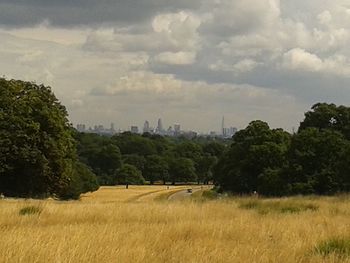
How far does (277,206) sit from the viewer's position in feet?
61.7

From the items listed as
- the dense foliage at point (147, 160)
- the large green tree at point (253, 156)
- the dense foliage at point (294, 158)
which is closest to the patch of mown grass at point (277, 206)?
the dense foliage at point (294, 158)

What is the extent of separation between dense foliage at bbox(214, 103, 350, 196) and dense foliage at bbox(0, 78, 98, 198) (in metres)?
20.2

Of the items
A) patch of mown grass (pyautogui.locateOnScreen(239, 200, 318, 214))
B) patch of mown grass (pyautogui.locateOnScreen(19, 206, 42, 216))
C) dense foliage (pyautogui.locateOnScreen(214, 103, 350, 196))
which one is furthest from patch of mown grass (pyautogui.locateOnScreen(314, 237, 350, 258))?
dense foliage (pyautogui.locateOnScreen(214, 103, 350, 196))

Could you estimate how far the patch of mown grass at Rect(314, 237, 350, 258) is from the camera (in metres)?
8.55

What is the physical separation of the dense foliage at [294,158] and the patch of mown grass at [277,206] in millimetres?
25451

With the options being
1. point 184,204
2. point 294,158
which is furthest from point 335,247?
point 294,158

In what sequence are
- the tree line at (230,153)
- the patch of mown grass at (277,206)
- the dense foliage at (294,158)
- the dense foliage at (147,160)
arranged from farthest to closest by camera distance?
1. the dense foliage at (147,160)
2. the dense foliage at (294,158)
3. the tree line at (230,153)
4. the patch of mown grass at (277,206)

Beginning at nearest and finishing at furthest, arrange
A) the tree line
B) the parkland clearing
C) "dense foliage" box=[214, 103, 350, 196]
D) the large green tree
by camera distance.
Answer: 1. the parkland clearing
2. the tree line
3. "dense foliage" box=[214, 103, 350, 196]
4. the large green tree

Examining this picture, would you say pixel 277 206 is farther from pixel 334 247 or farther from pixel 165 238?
pixel 165 238

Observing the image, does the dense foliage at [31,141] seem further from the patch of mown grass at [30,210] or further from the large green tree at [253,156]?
the large green tree at [253,156]

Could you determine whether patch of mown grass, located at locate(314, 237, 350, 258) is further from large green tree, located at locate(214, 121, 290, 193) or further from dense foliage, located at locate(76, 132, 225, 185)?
dense foliage, located at locate(76, 132, 225, 185)

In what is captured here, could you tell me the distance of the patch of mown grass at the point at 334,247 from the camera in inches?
337

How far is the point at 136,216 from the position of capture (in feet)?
47.5

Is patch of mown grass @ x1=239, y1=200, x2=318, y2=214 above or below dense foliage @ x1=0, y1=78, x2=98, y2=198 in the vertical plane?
below
